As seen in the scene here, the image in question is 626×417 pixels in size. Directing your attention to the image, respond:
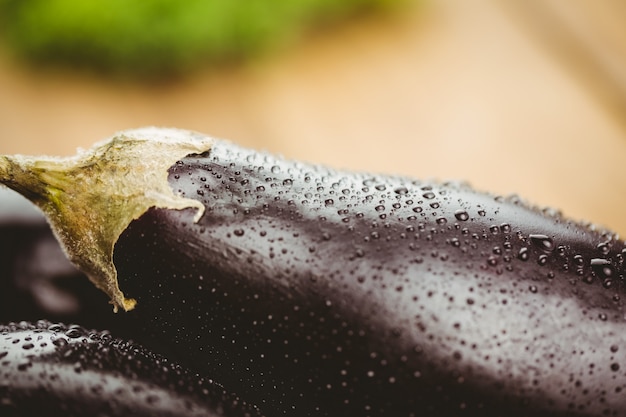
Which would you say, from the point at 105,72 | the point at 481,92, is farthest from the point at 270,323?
the point at 105,72

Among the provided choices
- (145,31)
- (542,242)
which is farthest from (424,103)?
(542,242)

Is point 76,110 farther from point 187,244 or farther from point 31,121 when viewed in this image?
point 187,244

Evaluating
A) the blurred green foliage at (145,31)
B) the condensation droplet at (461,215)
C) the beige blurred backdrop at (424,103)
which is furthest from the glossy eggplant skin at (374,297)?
the blurred green foliage at (145,31)

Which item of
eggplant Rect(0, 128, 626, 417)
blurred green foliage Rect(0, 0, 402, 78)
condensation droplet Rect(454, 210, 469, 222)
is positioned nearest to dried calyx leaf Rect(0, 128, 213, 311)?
eggplant Rect(0, 128, 626, 417)

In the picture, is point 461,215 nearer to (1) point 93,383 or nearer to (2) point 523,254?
(2) point 523,254

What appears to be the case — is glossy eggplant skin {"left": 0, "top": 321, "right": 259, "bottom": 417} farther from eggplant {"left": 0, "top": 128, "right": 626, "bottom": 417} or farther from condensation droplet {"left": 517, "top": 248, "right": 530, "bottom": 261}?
condensation droplet {"left": 517, "top": 248, "right": 530, "bottom": 261}

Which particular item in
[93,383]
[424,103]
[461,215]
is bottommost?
[93,383]
